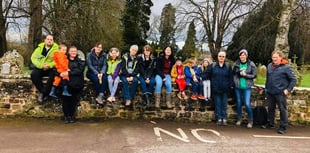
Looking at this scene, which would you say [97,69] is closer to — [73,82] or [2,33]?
[73,82]

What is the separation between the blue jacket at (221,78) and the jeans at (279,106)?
0.94m

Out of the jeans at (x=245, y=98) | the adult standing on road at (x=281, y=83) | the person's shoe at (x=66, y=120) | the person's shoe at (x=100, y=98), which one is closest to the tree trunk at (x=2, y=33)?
the person's shoe at (x=100, y=98)

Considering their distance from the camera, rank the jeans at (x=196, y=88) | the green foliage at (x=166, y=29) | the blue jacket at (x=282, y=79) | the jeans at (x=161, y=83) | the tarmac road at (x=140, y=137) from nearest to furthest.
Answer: the tarmac road at (x=140, y=137) → the blue jacket at (x=282, y=79) → the jeans at (x=161, y=83) → the jeans at (x=196, y=88) → the green foliage at (x=166, y=29)

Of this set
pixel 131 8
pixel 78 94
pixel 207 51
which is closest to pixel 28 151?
pixel 78 94

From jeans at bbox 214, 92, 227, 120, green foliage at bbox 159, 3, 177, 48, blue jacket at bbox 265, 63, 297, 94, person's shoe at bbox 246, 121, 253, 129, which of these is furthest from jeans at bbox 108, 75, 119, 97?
green foliage at bbox 159, 3, 177, 48

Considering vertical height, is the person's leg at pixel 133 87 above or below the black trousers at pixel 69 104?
above

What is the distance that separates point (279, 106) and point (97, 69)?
4.11m

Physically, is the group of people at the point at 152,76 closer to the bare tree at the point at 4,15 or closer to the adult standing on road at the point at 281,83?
the adult standing on road at the point at 281,83

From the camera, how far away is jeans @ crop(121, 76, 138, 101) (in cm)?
860

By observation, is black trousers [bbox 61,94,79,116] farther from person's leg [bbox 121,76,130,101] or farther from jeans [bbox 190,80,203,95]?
jeans [bbox 190,80,203,95]

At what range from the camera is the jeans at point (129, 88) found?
8602 mm

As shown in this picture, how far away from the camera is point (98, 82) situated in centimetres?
853

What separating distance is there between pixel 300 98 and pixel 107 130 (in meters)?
4.82

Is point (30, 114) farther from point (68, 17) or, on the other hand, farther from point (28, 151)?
point (68, 17)
